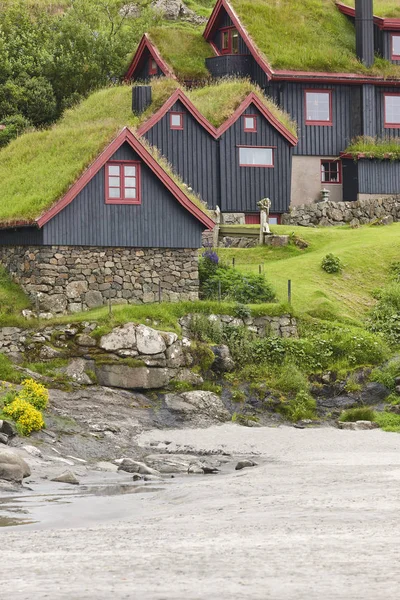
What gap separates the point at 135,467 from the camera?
29.0m

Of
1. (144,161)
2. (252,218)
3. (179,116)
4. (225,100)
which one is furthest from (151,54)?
(144,161)

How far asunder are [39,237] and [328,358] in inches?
385

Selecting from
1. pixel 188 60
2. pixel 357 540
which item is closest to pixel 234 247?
pixel 188 60

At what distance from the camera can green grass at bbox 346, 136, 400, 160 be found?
191 ft

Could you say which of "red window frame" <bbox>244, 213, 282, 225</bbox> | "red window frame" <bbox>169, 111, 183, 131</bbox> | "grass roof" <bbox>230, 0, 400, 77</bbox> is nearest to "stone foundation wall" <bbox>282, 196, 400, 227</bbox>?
"red window frame" <bbox>244, 213, 282, 225</bbox>

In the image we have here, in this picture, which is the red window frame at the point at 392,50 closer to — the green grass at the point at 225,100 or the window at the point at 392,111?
the window at the point at 392,111

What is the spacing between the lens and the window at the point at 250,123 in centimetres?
5478

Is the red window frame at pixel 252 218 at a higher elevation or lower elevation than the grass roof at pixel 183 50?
lower

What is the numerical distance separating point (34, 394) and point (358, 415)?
9.45m

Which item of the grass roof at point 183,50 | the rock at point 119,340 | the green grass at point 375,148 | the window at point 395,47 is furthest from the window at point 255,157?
the rock at point 119,340

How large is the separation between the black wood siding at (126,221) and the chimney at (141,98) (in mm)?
9716

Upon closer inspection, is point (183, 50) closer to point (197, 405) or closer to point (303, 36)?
point (303, 36)

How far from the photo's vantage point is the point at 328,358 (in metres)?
38.9

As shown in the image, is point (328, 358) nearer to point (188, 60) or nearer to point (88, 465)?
point (88, 465)
